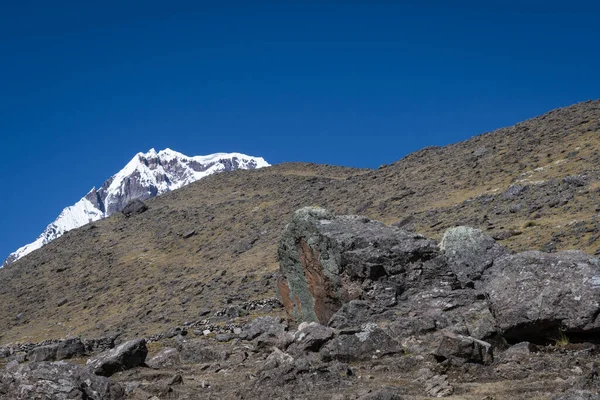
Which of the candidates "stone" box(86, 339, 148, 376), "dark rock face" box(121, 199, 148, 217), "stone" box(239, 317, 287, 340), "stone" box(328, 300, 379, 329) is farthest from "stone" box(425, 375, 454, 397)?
"dark rock face" box(121, 199, 148, 217)

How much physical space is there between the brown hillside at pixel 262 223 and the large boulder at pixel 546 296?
36.1 ft

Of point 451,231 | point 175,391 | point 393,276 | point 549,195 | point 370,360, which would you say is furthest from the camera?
point 549,195

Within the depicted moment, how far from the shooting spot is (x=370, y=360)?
13.4 meters

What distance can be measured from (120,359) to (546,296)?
1113 cm

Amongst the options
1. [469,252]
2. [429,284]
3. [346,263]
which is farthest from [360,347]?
[469,252]

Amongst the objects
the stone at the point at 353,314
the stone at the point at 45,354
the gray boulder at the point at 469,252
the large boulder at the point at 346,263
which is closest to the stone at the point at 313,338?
the stone at the point at 353,314

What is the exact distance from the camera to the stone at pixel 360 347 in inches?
534

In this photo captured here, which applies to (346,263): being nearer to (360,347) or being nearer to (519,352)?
(360,347)

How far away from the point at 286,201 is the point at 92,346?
3763 cm

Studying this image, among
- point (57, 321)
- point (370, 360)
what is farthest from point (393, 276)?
point (57, 321)

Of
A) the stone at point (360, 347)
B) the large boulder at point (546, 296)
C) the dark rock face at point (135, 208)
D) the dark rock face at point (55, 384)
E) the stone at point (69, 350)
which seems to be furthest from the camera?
the dark rock face at point (135, 208)

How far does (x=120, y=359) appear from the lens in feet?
52.5

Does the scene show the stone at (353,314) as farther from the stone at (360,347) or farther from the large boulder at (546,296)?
the large boulder at (546,296)

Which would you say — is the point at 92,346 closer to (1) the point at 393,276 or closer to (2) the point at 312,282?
(2) the point at 312,282
